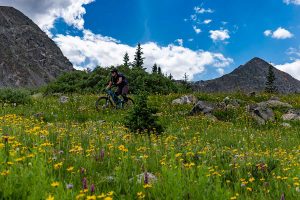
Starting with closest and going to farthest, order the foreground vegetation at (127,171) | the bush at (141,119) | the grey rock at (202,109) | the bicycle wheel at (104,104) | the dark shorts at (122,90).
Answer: the foreground vegetation at (127,171) → the bush at (141,119) → the grey rock at (202,109) → the bicycle wheel at (104,104) → the dark shorts at (122,90)

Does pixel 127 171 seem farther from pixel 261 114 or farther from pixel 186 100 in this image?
pixel 186 100

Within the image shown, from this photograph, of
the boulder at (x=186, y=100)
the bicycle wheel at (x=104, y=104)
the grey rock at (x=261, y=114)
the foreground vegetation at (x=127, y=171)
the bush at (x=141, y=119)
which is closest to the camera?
the foreground vegetation at (x=127, y=171)

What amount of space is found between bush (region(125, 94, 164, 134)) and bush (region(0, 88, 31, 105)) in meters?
10.5

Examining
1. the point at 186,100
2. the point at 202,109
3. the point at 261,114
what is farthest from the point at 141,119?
the point at 186,100

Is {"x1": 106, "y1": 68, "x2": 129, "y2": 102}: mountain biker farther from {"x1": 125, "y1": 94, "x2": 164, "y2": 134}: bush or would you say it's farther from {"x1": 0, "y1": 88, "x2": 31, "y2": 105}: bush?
{"x1": 125, "y1": 94, "x2": 164, "y2": 134}: bush

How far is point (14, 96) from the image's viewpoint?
21.5 meters

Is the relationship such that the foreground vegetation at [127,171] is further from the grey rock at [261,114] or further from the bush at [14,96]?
the bush at [14,96]

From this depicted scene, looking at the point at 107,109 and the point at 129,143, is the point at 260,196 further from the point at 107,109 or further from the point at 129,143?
the point at 107,109

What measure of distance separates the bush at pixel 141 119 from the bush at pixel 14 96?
1046cm

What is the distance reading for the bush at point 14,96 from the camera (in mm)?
21172

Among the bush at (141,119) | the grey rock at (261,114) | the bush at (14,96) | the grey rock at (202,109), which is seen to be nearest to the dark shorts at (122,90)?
the grey rock at (202,109)

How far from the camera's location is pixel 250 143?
12.0 metres

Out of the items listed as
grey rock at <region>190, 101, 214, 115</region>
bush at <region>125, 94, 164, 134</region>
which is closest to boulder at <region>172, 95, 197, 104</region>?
grey rock at <region>190, 101, 214, 115</region>

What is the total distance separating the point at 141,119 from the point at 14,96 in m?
11.3
